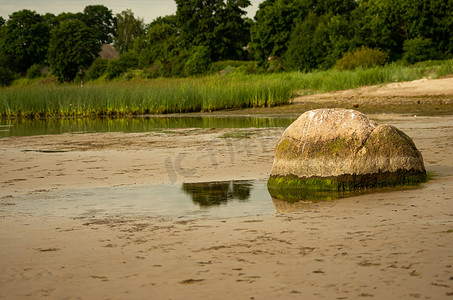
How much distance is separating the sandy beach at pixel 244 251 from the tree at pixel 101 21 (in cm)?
11405

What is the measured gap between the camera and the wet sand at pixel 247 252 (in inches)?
141

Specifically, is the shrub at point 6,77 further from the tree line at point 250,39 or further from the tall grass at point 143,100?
the tall grass at point 143,100

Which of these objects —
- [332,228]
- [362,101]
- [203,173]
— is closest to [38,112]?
[362,101]

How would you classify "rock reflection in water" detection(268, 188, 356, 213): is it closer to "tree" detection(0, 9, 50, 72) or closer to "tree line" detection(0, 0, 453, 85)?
"tree line" detection(0, 0, 453, 85)

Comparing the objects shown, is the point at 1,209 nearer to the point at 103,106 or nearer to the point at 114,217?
the point at 114,217

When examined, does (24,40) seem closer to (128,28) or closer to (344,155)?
(128,28)

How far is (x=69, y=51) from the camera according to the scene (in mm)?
81188

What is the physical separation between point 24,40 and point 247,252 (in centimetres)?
9309

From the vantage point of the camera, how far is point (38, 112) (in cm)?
2414

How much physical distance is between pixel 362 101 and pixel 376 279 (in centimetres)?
1945

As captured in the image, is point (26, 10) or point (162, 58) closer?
point (162, 58)

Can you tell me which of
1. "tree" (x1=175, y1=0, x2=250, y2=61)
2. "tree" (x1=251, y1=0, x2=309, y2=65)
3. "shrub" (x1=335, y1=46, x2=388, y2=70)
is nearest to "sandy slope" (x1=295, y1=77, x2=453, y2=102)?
"shrub" (x1=335, y1=46, x2=388, y2=70)

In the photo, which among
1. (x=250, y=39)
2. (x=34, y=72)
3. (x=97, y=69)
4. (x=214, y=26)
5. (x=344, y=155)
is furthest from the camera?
(x=34, y=72)

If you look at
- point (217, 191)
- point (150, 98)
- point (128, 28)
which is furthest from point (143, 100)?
point (128, 28)
